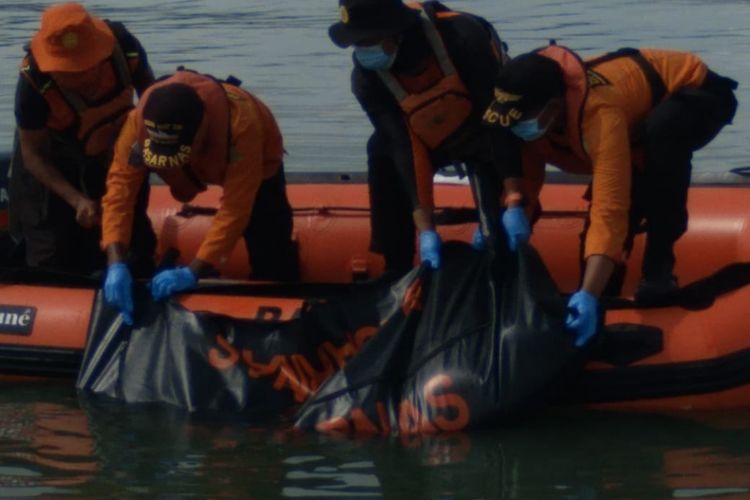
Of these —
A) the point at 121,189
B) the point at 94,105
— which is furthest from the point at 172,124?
the point at 94,105

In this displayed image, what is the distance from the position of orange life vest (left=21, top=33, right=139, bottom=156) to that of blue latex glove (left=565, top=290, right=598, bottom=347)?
1792 mm

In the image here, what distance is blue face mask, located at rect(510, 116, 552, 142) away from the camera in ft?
18.2

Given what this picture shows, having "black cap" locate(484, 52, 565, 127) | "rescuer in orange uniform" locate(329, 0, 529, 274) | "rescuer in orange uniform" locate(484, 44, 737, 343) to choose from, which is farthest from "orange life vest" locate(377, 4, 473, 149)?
"black cap" locate(484, 52, 565, 127)

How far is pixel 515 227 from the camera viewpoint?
18.8ft

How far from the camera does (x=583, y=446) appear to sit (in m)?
5.66

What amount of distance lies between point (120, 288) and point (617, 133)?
5.57ft

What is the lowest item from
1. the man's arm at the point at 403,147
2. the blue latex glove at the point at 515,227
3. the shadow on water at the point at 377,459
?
the shadow on water at the point at 377,459

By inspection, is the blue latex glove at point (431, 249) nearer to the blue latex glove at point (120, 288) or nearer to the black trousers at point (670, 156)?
the black trousers at point (670, 156)

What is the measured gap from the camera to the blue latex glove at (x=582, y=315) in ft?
18.2

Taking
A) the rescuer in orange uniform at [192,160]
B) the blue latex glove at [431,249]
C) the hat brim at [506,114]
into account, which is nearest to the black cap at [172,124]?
the rescuer in orange uniform at [192,160]

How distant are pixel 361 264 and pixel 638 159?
1318 millimetres

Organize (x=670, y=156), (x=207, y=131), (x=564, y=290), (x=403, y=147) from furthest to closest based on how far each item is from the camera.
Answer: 1. (x=564, y=290)
2. (x=403, y=147)
3. (x=207, y=131)
4. (x=670, y=156)

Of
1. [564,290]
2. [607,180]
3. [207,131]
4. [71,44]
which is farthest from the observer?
[564,290]

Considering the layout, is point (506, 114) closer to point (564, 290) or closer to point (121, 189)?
point (564, 290)
